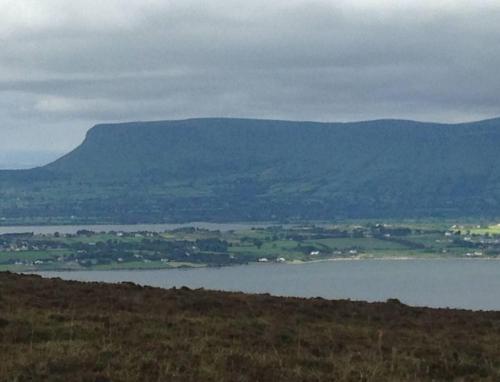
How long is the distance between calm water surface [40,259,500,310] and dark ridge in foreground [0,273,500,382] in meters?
69.3

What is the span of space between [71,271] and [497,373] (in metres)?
143

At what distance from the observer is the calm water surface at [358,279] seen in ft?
381

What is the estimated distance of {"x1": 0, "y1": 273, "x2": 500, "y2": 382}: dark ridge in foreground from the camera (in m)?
18.2

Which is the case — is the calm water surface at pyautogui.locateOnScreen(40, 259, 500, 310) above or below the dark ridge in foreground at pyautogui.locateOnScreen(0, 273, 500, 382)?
below

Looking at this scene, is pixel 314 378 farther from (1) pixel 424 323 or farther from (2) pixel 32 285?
(2) pixel 32 285

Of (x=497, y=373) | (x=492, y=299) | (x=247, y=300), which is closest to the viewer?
(x=497, y=373)

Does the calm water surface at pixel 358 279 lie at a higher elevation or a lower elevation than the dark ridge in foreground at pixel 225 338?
lower

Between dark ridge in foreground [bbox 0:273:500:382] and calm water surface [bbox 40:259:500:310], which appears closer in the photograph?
dark ridge in foreground [bbox 0:273:500:382]

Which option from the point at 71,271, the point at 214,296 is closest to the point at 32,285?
the point at 214,296

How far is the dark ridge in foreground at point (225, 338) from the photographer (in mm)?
18250

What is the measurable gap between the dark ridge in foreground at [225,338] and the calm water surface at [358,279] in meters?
69.3

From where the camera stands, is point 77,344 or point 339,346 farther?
point 339,346

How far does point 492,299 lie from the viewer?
375 feet

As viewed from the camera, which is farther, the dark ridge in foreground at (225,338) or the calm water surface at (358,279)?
the calm water surface at (358,279)
